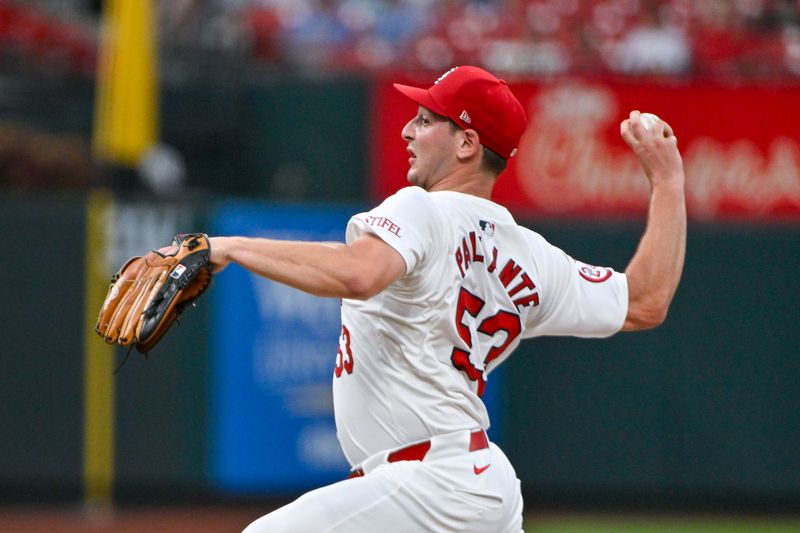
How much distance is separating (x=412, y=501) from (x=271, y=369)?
18.5ft

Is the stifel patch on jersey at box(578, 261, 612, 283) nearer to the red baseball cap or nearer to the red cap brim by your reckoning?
the red baseball cap

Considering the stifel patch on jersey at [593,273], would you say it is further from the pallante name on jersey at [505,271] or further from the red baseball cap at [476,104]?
the red baseball cap at [476,104]

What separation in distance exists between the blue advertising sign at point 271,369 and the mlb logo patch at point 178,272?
19.2 ft

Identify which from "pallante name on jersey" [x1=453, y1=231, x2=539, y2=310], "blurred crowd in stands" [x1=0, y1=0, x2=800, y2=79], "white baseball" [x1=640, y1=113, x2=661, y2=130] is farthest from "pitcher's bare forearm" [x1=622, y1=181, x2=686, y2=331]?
"blurred crowd in stands" [x1=0, y1=0, x2=800, y2=79]

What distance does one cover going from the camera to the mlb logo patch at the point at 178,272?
2.89 m

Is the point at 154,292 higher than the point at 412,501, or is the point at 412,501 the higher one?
the point at 154,292

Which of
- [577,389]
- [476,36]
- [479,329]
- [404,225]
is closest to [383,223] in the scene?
[404,225]

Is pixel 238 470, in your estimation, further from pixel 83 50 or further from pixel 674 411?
pixel 83 50

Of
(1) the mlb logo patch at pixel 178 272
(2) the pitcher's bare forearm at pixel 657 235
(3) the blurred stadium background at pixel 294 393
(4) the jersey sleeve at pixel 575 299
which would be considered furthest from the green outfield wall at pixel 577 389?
(1) the mlb logo patch at pixel 178 272

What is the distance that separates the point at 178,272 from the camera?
2898 mm

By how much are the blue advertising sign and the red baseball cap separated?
5.36 metres

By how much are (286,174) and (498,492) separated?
25.5 feet

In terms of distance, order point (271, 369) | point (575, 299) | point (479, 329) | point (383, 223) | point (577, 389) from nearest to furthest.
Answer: point (383, 223)
point (479, 329)
point (575, 299)
point (271, 369)
point (577, 389)

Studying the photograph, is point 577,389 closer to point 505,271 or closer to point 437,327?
point 505,271
